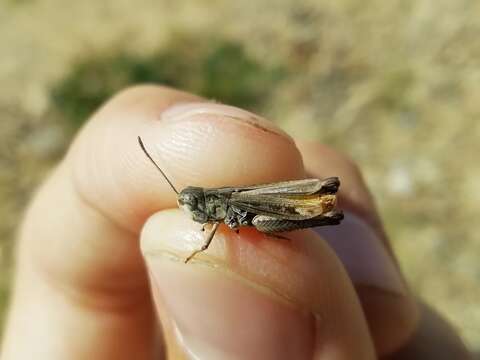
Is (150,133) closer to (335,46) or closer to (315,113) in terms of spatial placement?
(315,113)

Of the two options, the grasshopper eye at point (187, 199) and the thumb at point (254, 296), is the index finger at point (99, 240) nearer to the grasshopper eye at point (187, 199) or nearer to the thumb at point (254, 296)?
the grasshopper eye at point (187, 199)

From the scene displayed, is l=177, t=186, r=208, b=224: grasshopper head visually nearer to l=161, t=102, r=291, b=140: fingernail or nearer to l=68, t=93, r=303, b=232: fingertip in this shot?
l=68, t=93, r=303, b=232: fingertip

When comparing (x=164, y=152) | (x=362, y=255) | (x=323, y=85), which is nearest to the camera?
(x=164, y=152)

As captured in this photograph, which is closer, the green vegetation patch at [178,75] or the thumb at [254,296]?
the thumb at [254,296]

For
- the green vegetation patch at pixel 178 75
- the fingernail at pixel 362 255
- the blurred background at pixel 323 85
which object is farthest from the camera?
the green vegetation patch at pixel 178 75

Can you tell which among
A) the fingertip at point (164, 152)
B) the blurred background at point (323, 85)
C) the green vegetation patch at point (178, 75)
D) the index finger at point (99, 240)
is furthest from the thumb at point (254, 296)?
the green vegetation patch at point (178, 75)

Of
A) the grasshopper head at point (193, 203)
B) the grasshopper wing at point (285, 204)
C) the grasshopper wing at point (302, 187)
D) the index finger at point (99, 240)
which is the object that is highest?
the grasshopper wing at point (302, 187)

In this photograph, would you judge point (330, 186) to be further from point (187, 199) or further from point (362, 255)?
point (362, 255)

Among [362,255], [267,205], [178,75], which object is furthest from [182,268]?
[178,75]
